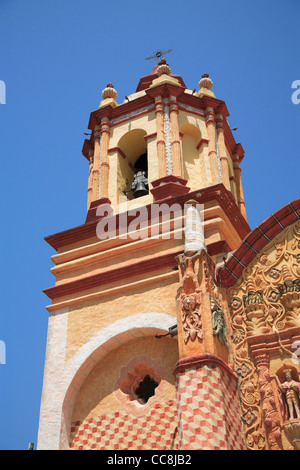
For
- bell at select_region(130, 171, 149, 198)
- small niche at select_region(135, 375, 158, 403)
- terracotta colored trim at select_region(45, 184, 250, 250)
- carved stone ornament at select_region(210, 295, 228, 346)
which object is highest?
bell at select_region(130, 171, 149, 198)


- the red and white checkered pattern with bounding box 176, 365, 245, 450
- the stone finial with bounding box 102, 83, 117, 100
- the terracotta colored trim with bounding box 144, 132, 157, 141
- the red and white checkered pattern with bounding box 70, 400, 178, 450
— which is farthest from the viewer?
the stone finial with bounding box 102, 83, 117, 100

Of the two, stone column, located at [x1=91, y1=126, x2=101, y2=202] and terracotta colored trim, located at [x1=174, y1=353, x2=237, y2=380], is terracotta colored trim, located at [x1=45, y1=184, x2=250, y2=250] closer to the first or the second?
stone column, located at [x1=91, y1=126, x2=101, y2=202]

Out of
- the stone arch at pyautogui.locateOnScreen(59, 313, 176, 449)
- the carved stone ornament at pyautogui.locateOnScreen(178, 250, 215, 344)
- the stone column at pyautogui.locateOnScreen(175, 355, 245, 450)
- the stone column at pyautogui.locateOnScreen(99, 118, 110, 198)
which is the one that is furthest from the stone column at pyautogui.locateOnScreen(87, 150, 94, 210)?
the stone column at pyautogui.locateOnScreen(175, 355, 245, 450)

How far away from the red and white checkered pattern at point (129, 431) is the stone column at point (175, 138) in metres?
4.76

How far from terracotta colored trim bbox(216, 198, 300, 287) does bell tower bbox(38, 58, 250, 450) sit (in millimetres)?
196

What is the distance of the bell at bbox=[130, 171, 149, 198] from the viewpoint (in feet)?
39.2

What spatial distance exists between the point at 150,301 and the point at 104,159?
159 inches

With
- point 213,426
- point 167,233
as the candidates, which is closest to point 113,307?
point 167,233

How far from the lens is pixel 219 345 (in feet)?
26.8

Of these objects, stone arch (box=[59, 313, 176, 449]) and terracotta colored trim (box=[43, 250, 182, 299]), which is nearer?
stone arch (box=[59, 313, 176, 449])

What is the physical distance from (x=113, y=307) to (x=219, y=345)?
2.34 m

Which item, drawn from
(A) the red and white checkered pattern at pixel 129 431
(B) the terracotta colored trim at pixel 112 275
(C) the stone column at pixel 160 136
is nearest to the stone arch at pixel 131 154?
(C) the stone column at pixel 160 136
